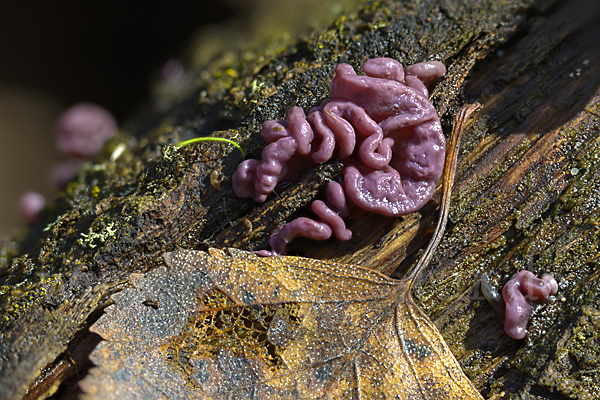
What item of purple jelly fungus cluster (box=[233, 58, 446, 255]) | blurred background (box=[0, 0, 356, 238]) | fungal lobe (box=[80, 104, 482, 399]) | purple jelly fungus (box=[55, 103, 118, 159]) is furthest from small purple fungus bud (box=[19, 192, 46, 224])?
purple jelly fungus cluster (box=[233, 58, 446, 255])

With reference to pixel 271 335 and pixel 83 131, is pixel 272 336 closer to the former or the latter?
pixel 271 335

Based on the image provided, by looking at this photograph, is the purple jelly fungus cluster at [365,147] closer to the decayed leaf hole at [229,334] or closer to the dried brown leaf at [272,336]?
the dried brown leaf at [272,336]

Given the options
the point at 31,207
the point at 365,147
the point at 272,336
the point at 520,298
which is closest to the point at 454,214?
the point at 520,298

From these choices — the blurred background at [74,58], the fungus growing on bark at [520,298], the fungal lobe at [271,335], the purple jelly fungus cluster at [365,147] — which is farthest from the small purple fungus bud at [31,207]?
the fungus growing on bark at [520,298]

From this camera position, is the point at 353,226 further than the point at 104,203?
No

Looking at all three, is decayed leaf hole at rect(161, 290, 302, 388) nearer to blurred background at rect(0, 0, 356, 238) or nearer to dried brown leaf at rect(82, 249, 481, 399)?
dried brown leaf at rect(82, 249, 481, 399)

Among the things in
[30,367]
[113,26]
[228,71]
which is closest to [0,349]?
[30,367]

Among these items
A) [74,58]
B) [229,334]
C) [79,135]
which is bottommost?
[229,334]

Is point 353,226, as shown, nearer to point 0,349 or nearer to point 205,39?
point 0,349
